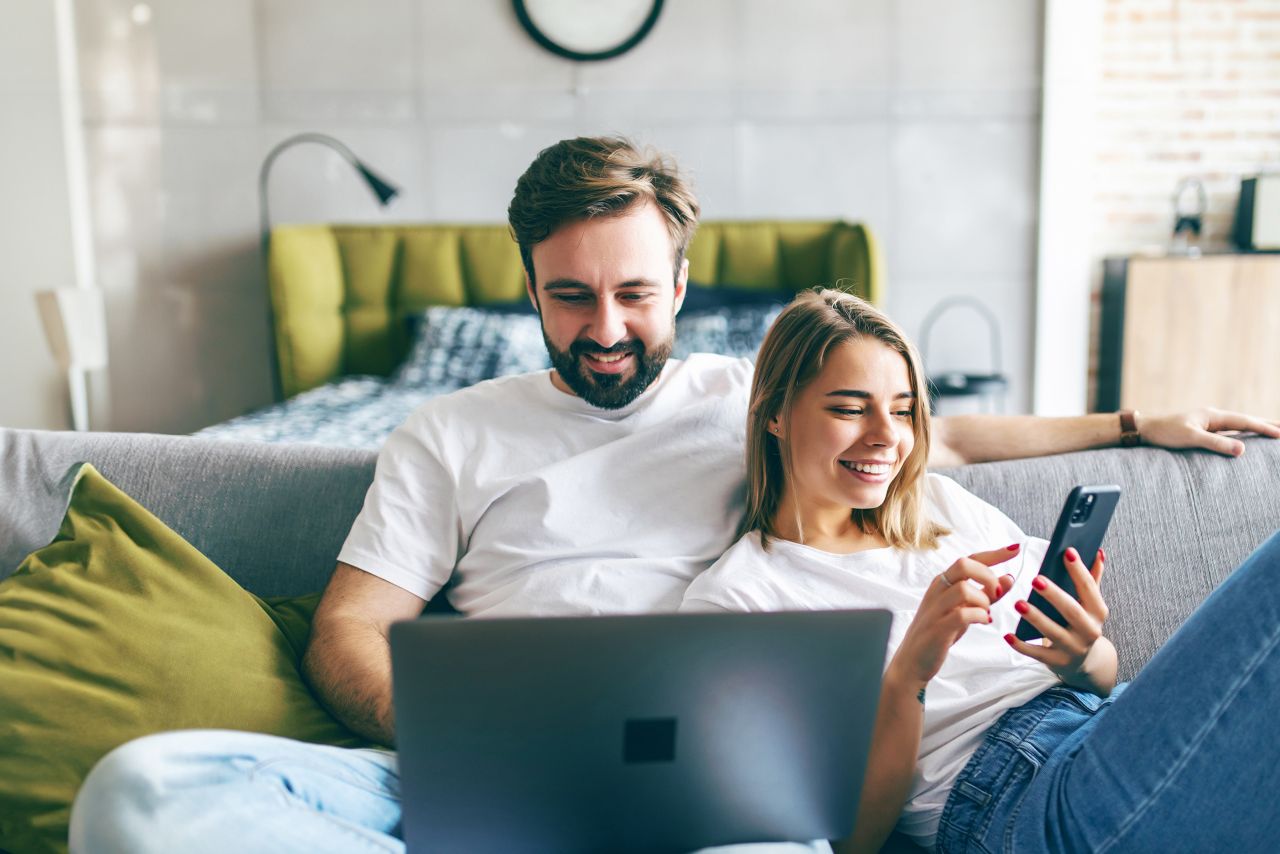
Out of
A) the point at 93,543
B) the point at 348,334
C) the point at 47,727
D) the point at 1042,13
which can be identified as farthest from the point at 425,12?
the point at 47,727

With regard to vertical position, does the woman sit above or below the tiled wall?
below

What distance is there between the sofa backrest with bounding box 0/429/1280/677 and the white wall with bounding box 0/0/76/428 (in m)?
2.46

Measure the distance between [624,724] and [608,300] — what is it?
24.8 inches

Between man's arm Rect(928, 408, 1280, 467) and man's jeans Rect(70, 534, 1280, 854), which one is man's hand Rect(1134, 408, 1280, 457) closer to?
man's arm Rect(928, 408, 1280, 467)

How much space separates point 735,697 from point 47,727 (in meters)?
0.77

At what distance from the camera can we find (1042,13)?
3.42 metres

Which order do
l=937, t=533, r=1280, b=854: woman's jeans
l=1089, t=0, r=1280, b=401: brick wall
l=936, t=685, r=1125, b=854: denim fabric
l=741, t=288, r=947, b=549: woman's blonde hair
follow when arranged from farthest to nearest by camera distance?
l=1089, t=0, r=1280, b=401: brick wall
l=741, t=288, r=947, b=549: woman's blonde hair
l=936, t=685, r=1125, b=854: denim fabric
l=937, t=533, r=1280, b=854: woman's jeans

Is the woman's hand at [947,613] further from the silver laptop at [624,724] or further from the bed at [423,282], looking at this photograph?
the bed at [423,282]

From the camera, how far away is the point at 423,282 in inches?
133

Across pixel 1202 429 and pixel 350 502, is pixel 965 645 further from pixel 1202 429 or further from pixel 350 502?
pixel 350 502

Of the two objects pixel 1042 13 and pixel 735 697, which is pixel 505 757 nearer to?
pixel 735 697

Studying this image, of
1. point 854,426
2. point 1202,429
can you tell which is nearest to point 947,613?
point 854,426

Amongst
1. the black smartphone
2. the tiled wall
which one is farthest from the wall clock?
the black smartphone

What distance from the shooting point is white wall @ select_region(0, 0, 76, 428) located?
11.1 feet
